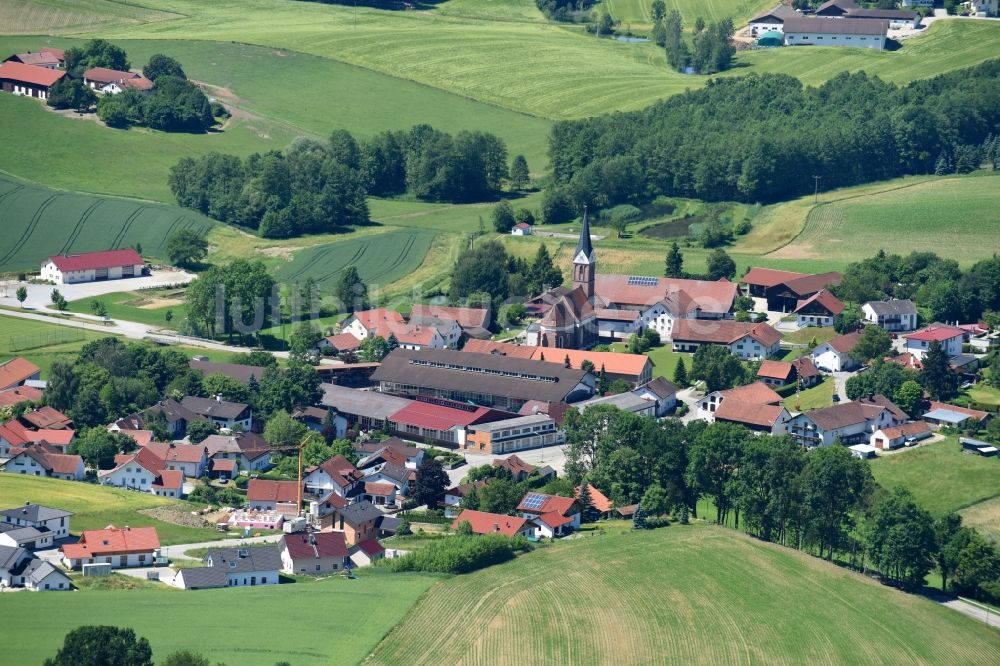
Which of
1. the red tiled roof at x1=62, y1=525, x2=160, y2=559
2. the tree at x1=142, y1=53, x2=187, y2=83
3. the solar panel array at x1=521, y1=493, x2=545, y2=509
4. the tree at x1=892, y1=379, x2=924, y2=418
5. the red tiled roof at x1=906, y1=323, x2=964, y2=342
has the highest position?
the tree at x1=142, y1=53, x2=187, y2=83

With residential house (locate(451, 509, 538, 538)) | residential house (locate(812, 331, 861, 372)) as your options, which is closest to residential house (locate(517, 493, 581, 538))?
residential house (locate(451, 509, 538, 538))

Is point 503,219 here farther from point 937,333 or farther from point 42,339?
point 937,333

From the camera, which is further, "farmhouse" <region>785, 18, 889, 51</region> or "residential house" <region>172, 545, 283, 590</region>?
"farmhouse" <region>785, 18, 889, 51</region>

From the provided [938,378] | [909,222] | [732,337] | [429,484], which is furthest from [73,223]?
[938,378]

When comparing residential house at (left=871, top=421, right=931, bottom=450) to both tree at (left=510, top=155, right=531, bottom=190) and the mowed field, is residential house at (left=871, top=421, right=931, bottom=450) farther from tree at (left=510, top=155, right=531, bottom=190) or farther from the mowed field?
tree at (left=510, top=155, right=531, bottom=190)

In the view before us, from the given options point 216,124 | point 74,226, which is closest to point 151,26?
point 216,124

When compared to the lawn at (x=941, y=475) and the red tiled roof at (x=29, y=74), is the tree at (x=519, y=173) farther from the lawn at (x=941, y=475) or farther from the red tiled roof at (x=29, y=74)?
the lawn at (x=941, y=475)
